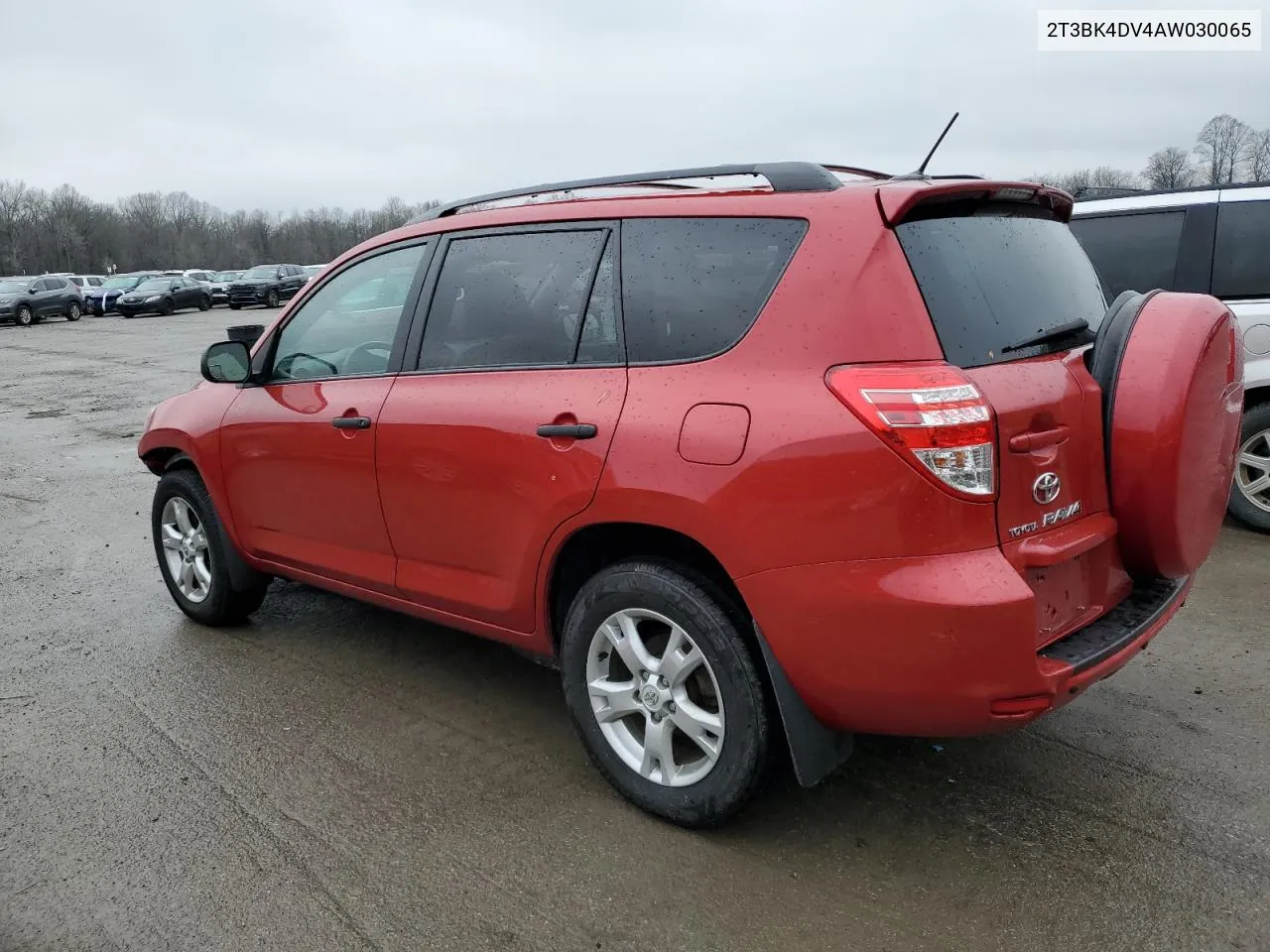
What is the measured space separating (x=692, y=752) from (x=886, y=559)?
100 centimetres

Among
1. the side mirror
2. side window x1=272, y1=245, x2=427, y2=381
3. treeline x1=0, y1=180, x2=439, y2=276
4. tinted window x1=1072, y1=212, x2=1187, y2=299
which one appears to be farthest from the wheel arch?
treeline x1=0, y1=180, x2=439, y2=276

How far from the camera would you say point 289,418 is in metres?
4.08

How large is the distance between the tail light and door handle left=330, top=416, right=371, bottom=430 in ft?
6.39

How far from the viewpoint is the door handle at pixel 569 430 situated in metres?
2.97

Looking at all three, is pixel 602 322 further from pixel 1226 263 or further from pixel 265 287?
pixel 265 287

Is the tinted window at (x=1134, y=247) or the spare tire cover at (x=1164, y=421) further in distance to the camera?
the tinted window at (x=1134, y=247)

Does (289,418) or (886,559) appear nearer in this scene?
(886,559)

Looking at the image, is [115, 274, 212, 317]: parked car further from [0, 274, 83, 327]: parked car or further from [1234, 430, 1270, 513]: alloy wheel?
[1234, 430, 1270, 513]: alloy wheel

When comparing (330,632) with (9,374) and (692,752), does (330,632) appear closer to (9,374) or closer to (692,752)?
(692,752)

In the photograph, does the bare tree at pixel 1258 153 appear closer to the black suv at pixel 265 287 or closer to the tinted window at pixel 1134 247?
the tinted window at pixel 1134 247

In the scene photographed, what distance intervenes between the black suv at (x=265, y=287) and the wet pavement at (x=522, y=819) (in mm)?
38829

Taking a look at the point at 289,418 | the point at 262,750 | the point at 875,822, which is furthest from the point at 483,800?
the point at 289,418

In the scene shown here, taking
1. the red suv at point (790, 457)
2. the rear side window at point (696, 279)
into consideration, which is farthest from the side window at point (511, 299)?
the rear side window at point (696, 279)

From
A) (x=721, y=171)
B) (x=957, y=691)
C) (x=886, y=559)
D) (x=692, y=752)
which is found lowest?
(x=692, y=752)
